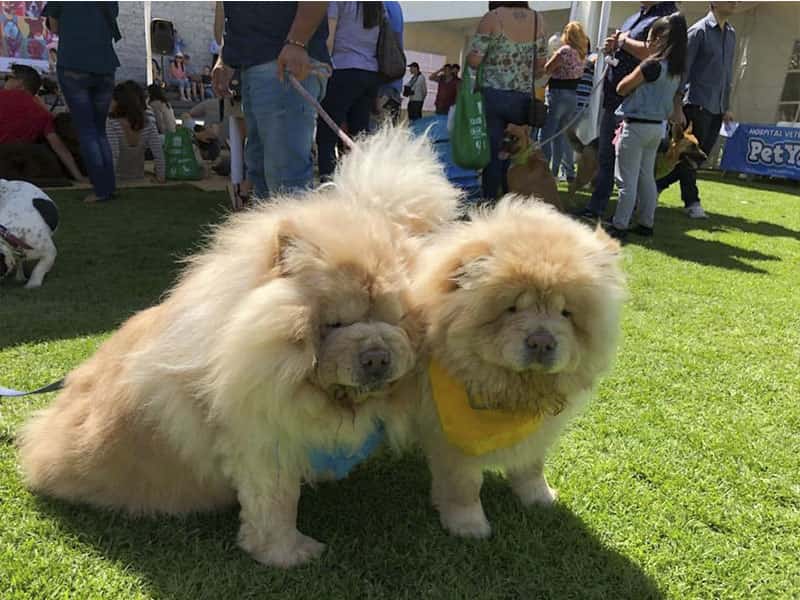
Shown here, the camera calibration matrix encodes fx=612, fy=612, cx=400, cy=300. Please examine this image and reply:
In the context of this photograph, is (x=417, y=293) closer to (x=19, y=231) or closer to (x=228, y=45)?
(x=228, y=45)

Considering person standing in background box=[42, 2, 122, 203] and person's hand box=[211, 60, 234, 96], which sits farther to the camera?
person standing in background box=[42, 2, 122, 203]

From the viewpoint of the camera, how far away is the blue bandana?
2.07 m

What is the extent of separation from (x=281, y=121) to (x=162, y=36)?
59.0 feet

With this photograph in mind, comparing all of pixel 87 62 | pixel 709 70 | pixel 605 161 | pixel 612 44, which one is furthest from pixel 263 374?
pixel 709 70

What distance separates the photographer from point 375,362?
5.87ft

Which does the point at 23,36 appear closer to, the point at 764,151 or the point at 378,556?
the point at 378,556

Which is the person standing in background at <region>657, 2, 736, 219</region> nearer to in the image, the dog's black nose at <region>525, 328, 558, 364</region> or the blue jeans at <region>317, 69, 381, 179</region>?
the blue jeans at <region>317, 69, 381, 179</region>

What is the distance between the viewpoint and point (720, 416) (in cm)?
331

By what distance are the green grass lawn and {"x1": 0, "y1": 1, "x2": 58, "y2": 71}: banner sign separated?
1460 cm

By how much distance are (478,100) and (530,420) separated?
4865mm

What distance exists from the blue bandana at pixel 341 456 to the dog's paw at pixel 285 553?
0.26 metres

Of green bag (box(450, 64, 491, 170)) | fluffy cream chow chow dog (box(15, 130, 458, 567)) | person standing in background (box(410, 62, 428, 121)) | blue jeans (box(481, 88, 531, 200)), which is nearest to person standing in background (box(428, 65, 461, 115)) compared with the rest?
person standing in background (box(410, 62, 428, 121))

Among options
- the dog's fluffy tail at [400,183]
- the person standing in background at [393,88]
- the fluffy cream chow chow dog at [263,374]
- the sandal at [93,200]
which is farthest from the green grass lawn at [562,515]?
the sandal at [93,200]

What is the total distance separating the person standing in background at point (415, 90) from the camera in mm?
17430
